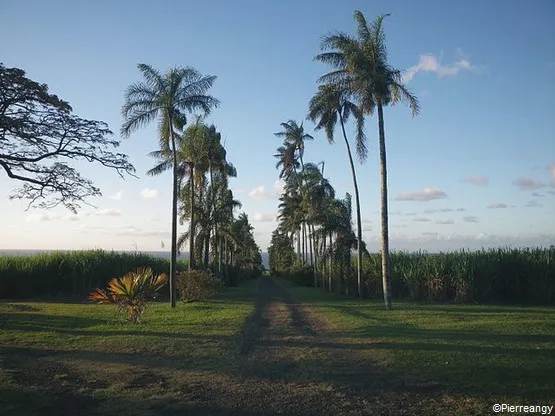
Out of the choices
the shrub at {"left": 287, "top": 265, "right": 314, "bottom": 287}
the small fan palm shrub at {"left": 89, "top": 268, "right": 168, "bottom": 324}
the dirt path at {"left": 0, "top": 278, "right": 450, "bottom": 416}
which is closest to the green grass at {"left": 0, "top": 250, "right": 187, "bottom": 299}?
the small fan palm shrub at {"left": 89, "top": 268, "right": 168, "bottom": 324}

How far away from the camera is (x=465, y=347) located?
10.4 metres

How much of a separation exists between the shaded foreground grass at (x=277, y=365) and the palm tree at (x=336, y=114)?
991 centimetres

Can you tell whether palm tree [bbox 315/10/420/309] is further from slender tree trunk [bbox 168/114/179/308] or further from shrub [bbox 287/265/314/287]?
shrub [bbox 287/265/314/287]

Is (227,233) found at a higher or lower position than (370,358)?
higher

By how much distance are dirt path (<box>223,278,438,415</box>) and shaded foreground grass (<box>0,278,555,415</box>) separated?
0.08ft

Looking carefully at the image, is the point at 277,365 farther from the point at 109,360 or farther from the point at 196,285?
the point at 196,285

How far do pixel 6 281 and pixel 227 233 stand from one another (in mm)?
17116

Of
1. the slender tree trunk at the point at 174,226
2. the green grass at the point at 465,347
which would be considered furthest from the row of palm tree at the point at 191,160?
the green grass at the point at 465,347

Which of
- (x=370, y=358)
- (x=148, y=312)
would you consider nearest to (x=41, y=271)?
→ (x=148, y=312)

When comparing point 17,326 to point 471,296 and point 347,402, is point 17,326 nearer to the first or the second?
point 347,402

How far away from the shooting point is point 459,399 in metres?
6.91

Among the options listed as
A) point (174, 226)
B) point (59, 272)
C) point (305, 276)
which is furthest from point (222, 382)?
point (305, 276)

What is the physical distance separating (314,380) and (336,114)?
20.3 metres

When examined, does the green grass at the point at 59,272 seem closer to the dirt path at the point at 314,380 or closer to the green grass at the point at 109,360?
the green grass at the point at 109,360
